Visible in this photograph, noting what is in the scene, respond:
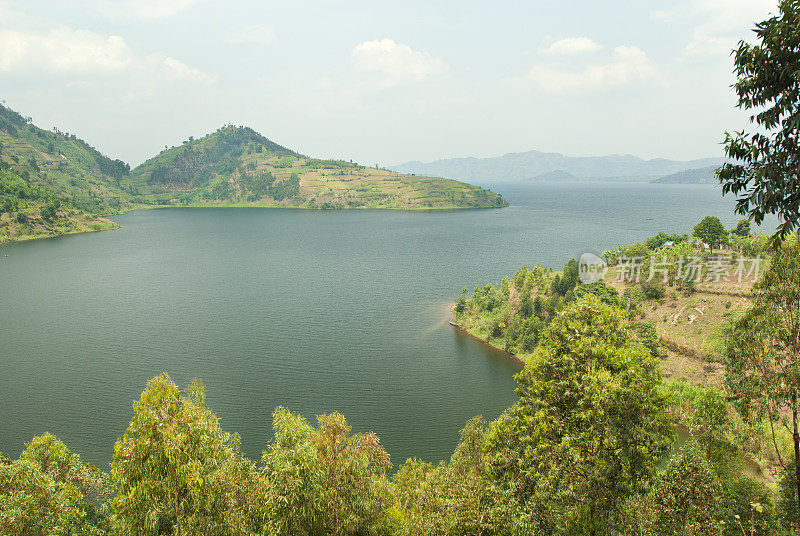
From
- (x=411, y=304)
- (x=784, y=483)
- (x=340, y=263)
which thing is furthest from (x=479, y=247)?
(x=784, y=483)

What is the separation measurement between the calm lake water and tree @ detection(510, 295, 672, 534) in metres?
18.9

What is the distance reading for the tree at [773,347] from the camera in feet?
46.3

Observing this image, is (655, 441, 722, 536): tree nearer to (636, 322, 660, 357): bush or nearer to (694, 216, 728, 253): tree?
(636, 322, 660, 357): bush

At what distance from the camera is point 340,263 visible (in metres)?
93.2

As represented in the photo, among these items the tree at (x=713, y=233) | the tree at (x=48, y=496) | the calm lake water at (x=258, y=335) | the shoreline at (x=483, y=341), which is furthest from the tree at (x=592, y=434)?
the tree at (x=713, y=233)

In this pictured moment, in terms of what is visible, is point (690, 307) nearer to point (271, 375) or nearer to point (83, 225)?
point (271, 375)

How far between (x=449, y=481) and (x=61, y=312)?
219 feet

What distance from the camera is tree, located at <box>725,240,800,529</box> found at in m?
14.1

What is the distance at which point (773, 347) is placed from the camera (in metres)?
14.7

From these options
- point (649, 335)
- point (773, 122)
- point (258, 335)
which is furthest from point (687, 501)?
point (258, 335)

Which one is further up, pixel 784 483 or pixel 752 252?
pixel 752 252

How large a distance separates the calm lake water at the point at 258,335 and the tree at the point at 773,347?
21.5 meters

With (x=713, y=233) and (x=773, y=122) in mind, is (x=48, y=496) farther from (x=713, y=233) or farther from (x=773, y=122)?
(x=713, y=233)

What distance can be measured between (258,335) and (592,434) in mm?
44953
